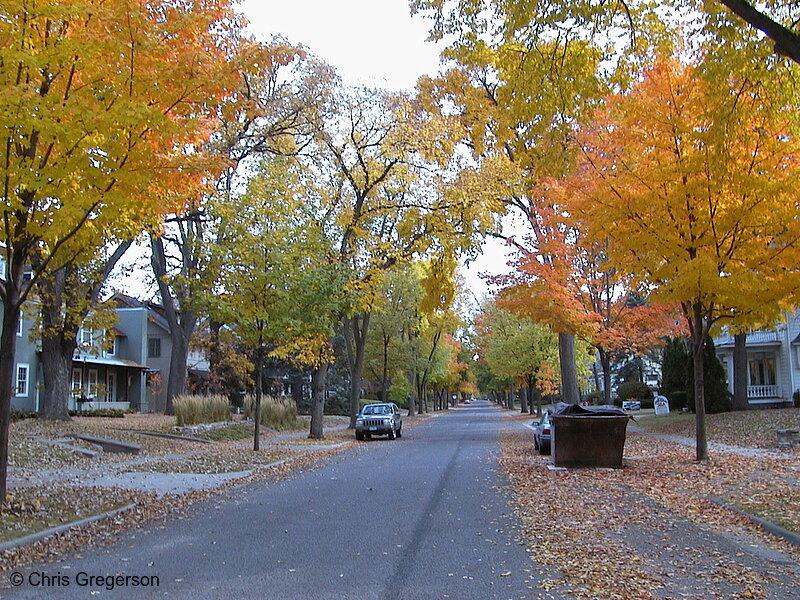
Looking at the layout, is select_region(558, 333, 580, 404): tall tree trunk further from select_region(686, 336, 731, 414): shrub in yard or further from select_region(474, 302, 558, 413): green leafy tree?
select_region(474, 302, 558, 413): green leafy tree

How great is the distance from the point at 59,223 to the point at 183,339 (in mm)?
23441

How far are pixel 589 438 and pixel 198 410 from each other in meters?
16.3

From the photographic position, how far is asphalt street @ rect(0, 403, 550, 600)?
6.05m

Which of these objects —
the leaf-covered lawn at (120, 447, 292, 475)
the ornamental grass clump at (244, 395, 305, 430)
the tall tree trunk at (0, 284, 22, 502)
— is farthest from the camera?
the ornamental grass clump at (244, 395, 305, 430)

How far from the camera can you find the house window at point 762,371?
39906 millimetres

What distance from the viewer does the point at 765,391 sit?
127ft

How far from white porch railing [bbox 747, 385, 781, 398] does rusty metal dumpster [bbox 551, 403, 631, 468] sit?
89.8ft

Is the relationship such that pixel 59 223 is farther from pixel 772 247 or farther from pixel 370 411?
pixel 370 411

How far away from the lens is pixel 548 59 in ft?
34.0

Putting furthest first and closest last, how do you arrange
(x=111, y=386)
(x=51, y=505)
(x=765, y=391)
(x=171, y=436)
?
(x=111, y=386)
(x=765, y=391)
(x=171, y=436)
(x=51, y=505)

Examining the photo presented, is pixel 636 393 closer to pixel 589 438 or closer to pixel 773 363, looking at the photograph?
pixel 773 363

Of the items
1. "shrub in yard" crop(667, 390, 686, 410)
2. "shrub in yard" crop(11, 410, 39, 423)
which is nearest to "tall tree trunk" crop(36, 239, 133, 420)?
"shrub in yard" crop(11, 410, 39, 423)

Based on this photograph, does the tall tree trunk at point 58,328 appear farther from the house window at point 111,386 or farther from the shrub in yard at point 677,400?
the shrub in yard at point 677,400

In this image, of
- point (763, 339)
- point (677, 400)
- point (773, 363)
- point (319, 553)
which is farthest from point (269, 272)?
point (773, 363)
